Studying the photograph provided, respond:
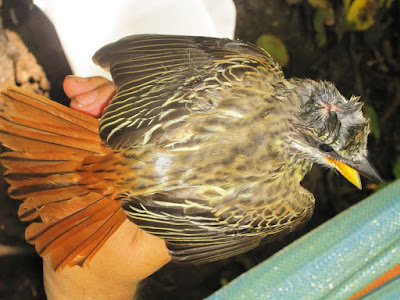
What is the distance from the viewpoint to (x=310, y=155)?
146 cm

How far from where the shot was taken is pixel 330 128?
1.34m

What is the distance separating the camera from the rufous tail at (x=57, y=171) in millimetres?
1400

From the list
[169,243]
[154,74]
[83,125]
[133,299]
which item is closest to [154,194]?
[169,243]

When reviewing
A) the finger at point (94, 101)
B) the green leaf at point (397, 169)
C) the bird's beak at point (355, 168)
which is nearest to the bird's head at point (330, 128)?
the bird's beak at point (355, 168)

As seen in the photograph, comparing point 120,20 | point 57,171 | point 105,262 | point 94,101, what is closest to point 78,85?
point 94,101

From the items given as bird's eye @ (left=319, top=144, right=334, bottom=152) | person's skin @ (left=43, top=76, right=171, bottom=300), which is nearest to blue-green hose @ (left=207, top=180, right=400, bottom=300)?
bird's eye @ (left=319, top=144, right=334, bottom=152)

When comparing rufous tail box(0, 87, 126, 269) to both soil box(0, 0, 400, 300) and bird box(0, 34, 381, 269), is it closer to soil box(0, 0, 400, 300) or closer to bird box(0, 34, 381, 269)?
bird box(0, 34, 381, 269)

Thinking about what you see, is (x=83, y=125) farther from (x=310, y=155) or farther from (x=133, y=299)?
(x=133, y=299)

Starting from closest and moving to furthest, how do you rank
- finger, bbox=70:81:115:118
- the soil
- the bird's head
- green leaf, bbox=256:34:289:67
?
the bird's head < finger, bbox=70:81:115:118 < the soil < green leaf, bbox=256:34:289:67

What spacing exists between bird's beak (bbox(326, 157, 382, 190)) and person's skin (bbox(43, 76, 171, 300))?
0.68m

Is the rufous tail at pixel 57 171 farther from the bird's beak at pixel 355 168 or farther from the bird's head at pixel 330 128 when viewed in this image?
the bird's beak at pixel 355 168

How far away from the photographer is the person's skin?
1.72 metres

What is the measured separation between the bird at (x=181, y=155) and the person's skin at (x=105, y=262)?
235 millimetres

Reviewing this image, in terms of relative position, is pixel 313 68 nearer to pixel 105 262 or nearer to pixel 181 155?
pixel 181 155
